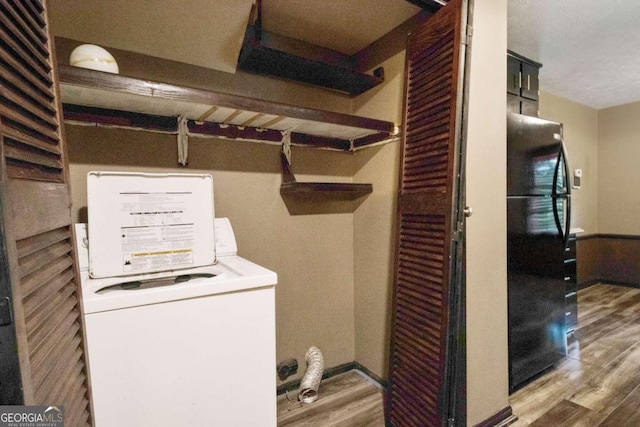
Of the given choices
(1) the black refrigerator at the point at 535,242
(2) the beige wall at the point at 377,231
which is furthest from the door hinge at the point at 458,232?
(1) the black refrigerator at the point at 535,242

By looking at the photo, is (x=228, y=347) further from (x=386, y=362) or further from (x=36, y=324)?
(x=386, y=362)

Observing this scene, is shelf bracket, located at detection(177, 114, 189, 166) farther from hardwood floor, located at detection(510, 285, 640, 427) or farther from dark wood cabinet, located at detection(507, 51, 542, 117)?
hardwood floor, located at detection(510, 285, 640, 427)

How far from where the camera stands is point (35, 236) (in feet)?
2.30

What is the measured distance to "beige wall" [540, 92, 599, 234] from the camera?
151 inches

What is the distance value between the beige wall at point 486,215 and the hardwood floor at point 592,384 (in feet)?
1.29

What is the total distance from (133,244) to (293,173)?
0.99 metres

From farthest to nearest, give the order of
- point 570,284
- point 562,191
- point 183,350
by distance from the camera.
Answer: point 570,284 → point 562,191 → point 183,350

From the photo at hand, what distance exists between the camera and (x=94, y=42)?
147 centimetres

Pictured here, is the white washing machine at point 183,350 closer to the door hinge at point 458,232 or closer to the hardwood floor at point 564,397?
the hardwood floor at point 564,397

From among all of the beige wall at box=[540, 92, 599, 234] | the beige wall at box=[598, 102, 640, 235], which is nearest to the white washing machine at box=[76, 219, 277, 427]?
the beige wall at box=[540, 92, 599, 234]

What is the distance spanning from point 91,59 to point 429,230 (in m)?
1.55

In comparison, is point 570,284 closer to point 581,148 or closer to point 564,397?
point 564,397

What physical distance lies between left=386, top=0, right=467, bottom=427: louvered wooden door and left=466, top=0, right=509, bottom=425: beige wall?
Answer: 0.14m

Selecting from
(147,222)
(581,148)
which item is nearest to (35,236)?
(147,222)
